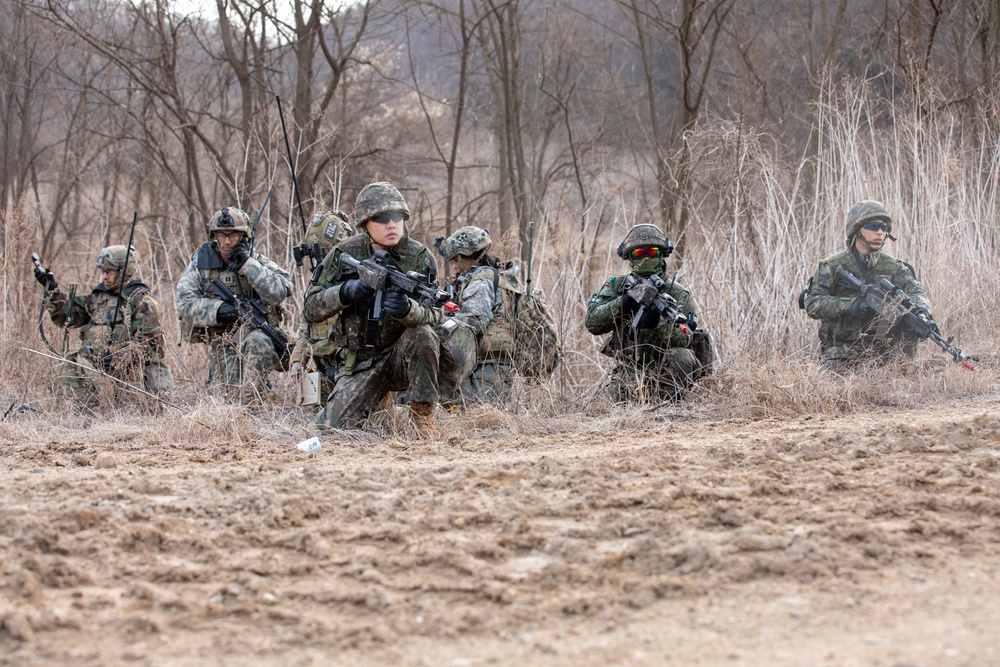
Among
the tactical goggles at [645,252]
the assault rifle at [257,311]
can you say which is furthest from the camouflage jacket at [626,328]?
the assault rifle at [257,311]

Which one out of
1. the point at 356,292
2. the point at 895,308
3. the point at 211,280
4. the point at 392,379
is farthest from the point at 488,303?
the point at 895,308

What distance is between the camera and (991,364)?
20.4ft

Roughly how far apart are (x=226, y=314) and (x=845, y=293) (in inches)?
150

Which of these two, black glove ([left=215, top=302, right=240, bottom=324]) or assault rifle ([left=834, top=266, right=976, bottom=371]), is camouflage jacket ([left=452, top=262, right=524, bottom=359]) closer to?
black glove ([left=215, top=302, right=240, bottom=324])

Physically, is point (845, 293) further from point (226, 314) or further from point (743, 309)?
point (226, 314)

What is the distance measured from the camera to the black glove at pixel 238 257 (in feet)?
20.7

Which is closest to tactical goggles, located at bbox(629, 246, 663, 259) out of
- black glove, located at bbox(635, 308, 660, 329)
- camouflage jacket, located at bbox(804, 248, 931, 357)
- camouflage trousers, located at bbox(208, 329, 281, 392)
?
black glove, located at bbox(635, 308, 660, 329)

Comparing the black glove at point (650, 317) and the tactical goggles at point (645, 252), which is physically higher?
the tactical goggles at point (645, 252)

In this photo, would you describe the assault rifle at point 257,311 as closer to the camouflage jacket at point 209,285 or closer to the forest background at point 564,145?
the camouflage jacket at point 209,285

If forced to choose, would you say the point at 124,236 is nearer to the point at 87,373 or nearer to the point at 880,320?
the point at 87,373

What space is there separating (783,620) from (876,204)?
4824mm

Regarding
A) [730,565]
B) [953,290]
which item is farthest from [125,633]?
[953,290]

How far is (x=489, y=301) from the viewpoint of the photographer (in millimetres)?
5762

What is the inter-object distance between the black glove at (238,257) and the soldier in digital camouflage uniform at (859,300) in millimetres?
3458
